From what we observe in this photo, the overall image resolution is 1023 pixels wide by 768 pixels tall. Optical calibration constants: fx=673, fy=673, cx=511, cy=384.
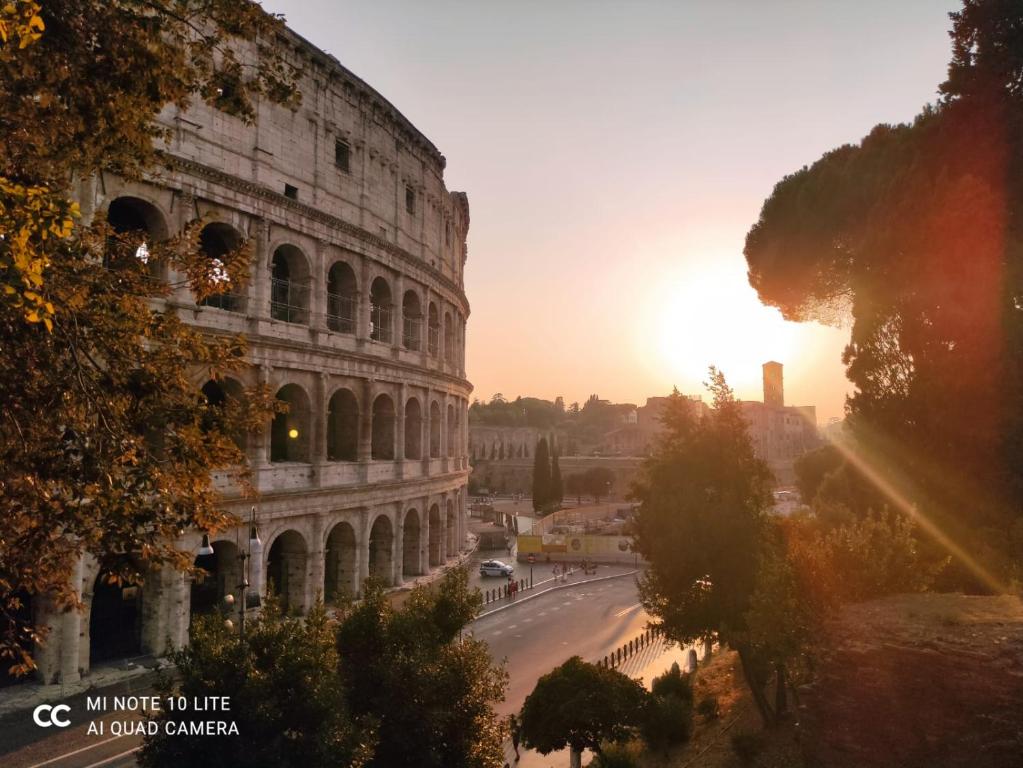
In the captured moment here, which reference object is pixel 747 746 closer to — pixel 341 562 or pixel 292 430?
pixel 341 562

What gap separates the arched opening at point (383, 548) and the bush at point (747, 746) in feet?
45.5

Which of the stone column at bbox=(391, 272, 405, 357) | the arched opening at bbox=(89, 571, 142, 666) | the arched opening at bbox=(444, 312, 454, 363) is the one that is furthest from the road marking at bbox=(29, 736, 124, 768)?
the arched opening at bbox=(444, 312, 454, 363)

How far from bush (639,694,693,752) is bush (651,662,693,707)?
3.23 ft

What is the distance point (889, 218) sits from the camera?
14.6 meters

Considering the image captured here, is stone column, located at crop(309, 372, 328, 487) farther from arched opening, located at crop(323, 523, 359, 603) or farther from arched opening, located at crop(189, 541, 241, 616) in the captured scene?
arched opening, located at crop(189, 541, 241, 616)

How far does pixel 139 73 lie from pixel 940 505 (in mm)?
17252

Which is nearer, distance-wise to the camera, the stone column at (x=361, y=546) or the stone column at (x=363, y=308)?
the stone column at (x=361, y=546)

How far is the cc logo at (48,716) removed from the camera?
14.2 meters

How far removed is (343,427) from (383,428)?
6.34 feet

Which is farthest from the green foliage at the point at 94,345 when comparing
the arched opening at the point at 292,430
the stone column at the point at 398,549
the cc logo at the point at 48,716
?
the stone column at the point at 398,549

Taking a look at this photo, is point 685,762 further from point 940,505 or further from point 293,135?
point 293,135

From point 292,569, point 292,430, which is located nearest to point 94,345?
point 292,430

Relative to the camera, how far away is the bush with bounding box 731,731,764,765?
1298cm

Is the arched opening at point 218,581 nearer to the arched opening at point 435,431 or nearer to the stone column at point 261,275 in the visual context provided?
the stone column at point 261,275
